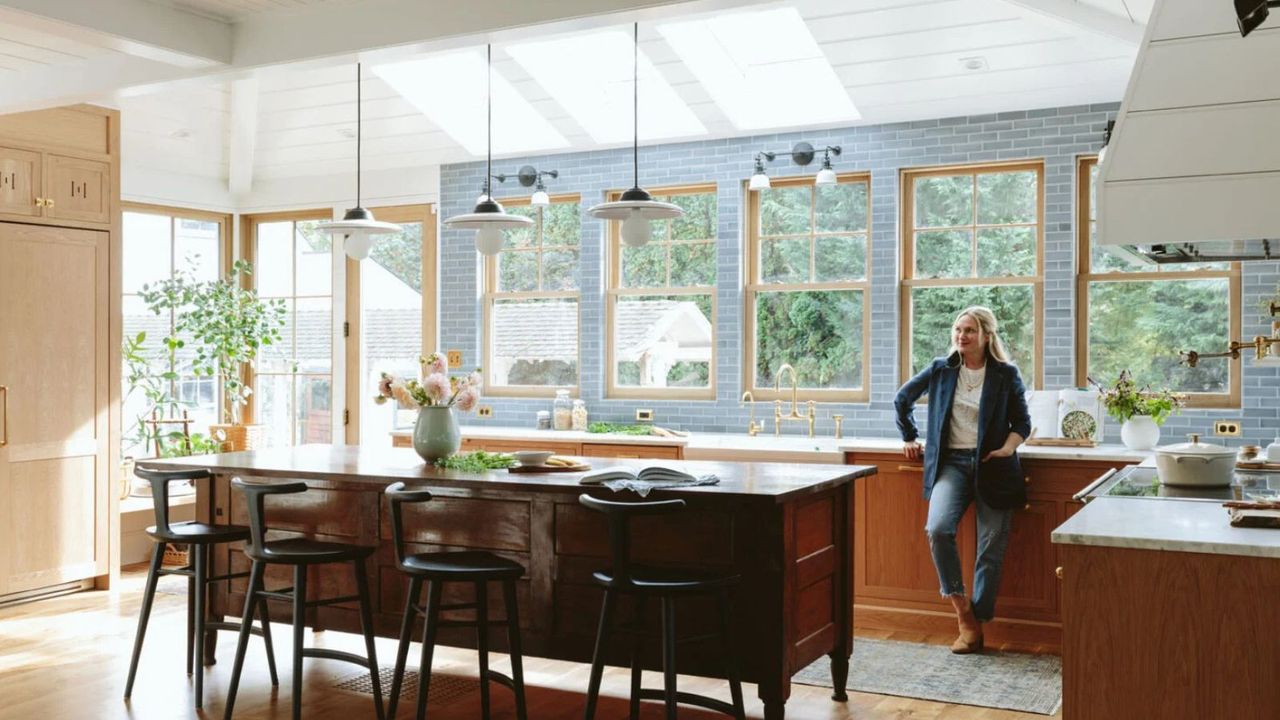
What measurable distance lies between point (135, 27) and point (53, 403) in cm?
282

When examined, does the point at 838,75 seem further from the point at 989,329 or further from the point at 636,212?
the point at 636,212

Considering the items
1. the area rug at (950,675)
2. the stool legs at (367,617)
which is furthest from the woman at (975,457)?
the stool legs at (367,617)

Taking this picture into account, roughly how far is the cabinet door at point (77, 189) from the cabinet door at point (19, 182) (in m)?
0.07

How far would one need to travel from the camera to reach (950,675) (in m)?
5.11

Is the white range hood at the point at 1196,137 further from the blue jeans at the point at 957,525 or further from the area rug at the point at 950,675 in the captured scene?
the blue jeans at the point at 957,525

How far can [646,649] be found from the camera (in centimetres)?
445

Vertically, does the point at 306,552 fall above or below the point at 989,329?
below

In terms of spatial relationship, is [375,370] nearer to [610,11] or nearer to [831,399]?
[831,399]

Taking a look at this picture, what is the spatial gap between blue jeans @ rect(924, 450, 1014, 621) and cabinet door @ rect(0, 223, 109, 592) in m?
4.95

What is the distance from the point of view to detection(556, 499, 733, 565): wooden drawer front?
14.0ft

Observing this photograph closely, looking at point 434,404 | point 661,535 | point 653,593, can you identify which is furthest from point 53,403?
point 653,593

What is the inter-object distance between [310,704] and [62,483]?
3.03m

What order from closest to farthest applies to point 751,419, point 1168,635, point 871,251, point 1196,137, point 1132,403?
point 1168,635 < point 1196,137 < point 1132,403 < point 871,251 < point 751,419

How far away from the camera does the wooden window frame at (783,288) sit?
696cm
